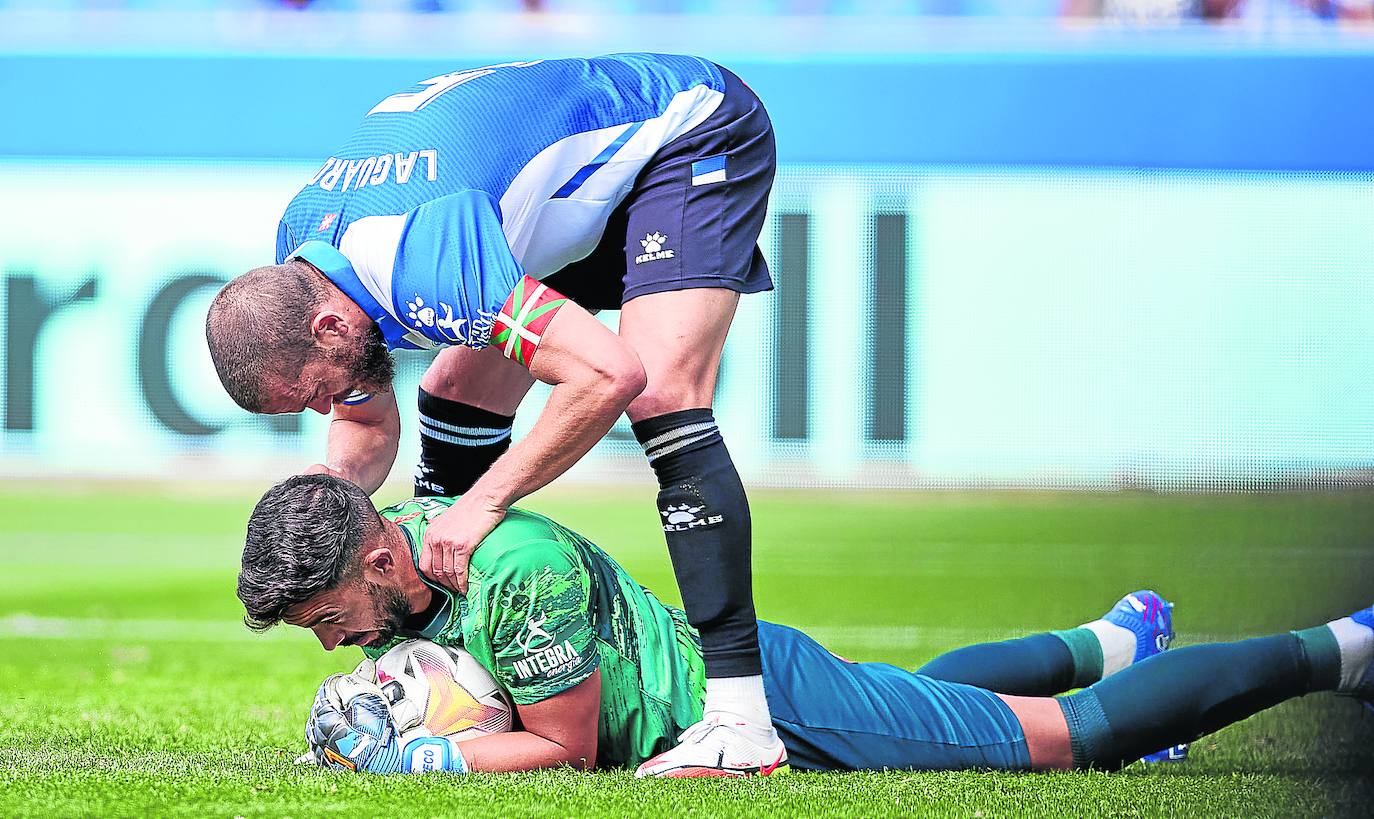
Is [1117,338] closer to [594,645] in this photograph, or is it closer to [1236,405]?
[1236,405]

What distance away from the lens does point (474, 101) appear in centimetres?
277

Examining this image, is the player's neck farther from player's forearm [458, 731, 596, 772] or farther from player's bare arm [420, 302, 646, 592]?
player's forearm [458, 731, 596, 772]

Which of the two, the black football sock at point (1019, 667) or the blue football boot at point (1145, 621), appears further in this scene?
the blue football boot at point (1145, 621)

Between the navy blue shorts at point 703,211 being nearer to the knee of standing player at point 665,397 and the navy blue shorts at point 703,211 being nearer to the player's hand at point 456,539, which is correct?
the knee of standing player at point 665,397

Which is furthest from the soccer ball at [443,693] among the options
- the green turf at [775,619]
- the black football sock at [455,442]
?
the black football sock at [455,442]

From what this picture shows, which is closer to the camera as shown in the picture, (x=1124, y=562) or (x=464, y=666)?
(x=464, y=666)

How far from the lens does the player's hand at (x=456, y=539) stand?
2465mm

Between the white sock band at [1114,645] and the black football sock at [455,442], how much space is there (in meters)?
1.30

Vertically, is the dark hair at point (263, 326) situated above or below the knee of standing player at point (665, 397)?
above

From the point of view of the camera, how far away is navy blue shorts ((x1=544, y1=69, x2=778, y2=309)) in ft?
9.31

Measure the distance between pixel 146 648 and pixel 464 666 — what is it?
336cm

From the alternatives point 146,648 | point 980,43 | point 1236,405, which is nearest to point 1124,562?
point 1236,405

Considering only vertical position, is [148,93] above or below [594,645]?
above

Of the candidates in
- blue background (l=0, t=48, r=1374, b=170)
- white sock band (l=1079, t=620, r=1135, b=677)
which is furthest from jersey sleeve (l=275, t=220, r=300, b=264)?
blue background (l=0, t=48, r=1374, b=170)
